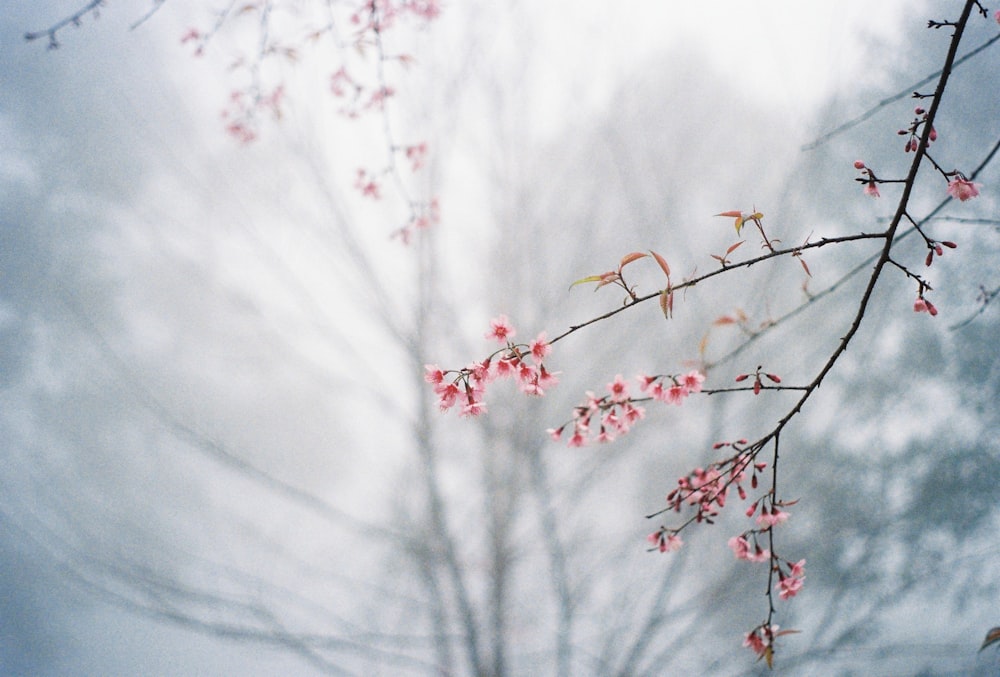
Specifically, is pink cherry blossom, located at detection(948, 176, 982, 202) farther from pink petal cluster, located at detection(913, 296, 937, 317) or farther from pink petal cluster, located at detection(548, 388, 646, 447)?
pink petal cluster, located at detection(548, 388, 646, 447)

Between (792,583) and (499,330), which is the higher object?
(499,330)

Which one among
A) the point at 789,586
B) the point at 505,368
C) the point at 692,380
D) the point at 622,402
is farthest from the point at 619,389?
the point at 789,586

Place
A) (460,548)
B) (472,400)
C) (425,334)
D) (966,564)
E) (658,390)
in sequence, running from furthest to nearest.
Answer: (425,334) → (460,548) → (966,564) → (658,390) → (472,400)

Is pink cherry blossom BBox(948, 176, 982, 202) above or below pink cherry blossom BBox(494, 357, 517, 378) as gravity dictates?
above

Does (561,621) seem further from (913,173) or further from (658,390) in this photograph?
(913,173)

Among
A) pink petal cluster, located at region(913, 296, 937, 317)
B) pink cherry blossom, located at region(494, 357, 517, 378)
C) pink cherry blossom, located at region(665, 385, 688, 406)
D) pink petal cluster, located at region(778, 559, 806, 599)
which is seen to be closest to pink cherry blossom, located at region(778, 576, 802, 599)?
pink petal cluster, located at region(778, 559, 806, 599)

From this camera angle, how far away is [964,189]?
1.03 metres

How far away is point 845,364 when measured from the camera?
243cm

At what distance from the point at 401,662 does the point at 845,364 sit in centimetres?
235

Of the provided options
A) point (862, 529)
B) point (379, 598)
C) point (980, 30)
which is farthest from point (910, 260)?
point (379, 598)

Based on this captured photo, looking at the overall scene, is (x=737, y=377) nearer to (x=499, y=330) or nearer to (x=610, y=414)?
(x=610, y=414)

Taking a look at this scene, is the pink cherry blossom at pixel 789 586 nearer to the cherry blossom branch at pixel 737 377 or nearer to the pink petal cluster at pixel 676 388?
the cherry blossom branch at pixel 737 377

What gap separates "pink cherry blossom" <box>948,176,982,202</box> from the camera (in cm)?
102

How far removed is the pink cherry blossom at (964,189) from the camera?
3.35 ft
